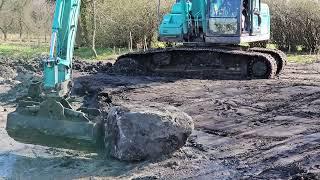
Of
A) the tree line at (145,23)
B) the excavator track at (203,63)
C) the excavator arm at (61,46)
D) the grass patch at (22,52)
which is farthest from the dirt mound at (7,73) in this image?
the tree line at (145,23)

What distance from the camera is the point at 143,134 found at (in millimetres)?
6266

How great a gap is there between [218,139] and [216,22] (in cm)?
632

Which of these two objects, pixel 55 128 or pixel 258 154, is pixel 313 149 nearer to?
pixel 258 154

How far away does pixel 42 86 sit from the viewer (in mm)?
7543

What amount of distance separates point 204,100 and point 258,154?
3965mm

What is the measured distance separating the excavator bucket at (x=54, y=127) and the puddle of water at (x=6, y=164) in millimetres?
257

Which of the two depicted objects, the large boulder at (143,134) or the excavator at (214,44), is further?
the excavator at (214,44)

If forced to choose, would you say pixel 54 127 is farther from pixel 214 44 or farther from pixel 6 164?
pixel 214 44

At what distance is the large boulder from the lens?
20.5 ft

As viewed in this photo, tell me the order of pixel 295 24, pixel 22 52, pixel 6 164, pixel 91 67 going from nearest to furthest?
pixel 6 164 < pixel 91 67 < pixel 22 52 < pixel 295 24

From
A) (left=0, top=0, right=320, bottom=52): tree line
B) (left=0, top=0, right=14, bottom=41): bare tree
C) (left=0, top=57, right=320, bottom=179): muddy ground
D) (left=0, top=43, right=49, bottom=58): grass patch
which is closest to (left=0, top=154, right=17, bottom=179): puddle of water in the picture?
(left=0, top=57, right=320, bottom=179): muddy ground

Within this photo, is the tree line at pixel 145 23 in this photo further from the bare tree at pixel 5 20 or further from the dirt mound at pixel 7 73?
the bare tree at pixel 5 20

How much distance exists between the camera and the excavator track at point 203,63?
42.9 ft

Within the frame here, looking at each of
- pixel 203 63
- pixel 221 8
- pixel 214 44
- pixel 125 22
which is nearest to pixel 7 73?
pixel 203 63
